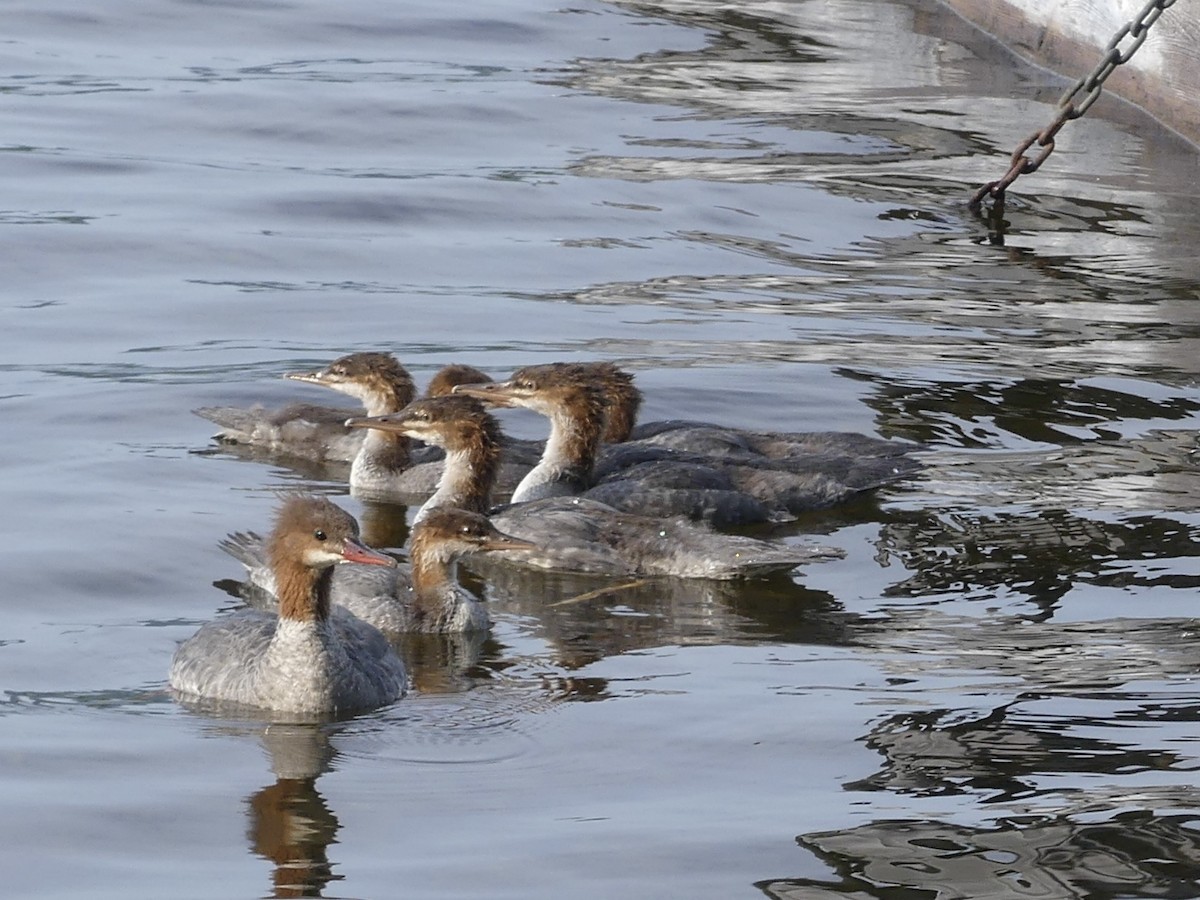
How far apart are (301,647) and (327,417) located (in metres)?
3.43

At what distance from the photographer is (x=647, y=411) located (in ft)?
35.5

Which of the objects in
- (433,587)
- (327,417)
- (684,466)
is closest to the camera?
(433,587)

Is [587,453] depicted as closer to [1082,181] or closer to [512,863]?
Answer: [512,863]

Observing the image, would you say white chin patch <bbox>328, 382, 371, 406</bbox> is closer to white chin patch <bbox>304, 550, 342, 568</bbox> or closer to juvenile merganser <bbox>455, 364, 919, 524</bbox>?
juvenile merganser <bbox>455, 364, 919, 524</bbox>

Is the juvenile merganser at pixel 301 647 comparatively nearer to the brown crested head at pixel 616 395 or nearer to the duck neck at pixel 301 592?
the duck neck at pixel 301 592

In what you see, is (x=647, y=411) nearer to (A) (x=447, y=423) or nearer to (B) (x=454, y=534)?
(A) (x=447, y=423)

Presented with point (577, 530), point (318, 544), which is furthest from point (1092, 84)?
point (318, 544)

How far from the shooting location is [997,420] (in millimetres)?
10320

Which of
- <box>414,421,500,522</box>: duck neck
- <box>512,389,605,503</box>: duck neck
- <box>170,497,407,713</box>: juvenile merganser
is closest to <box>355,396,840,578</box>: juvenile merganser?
<box>414,421,500,522</box>: duck neck

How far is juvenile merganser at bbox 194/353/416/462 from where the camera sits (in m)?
10.2

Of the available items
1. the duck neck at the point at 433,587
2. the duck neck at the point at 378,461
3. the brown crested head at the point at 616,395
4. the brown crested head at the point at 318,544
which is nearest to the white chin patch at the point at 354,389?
the duck neck at the point at 378,461

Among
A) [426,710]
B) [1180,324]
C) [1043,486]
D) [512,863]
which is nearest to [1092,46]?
[1180,324]

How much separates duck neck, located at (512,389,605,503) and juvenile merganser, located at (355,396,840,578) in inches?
10.7

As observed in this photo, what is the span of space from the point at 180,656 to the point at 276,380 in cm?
397
